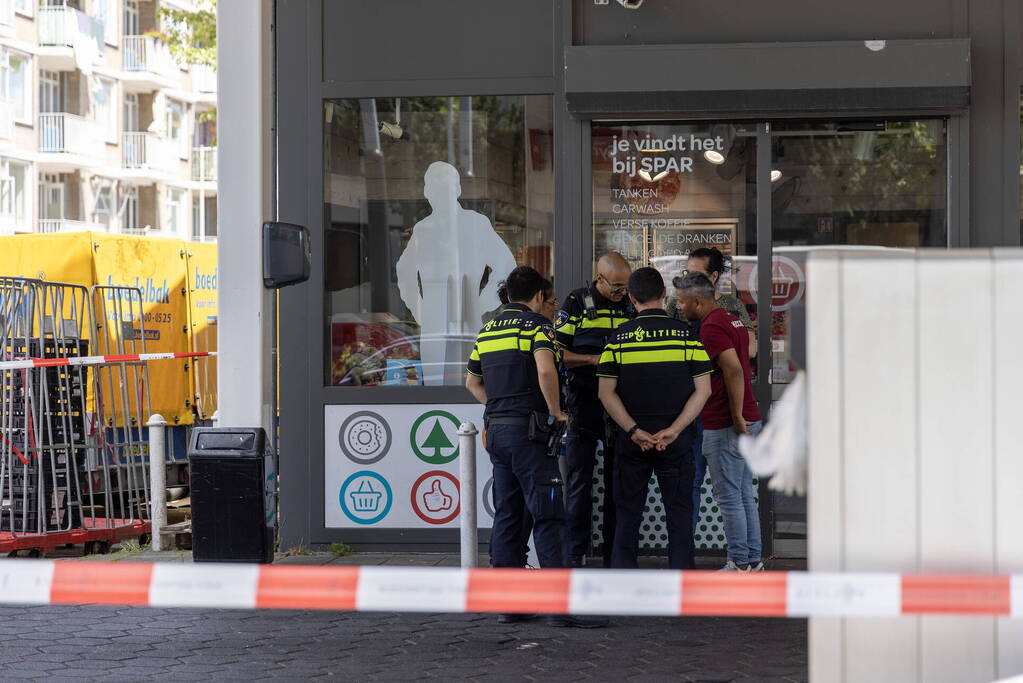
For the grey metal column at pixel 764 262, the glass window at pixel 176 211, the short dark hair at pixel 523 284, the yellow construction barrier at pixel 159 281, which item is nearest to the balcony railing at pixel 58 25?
the glass window at pixel 176 211

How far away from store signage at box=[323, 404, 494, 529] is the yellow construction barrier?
589 centimetres

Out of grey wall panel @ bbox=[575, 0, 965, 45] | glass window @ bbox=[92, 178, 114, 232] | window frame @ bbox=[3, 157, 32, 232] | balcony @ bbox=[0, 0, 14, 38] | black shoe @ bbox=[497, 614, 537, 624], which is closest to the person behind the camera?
black shoe @ bbox=[497, 614, 537, 624]

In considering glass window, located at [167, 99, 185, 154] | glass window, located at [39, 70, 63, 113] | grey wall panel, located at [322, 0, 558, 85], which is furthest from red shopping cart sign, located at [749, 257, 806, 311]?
glass window, located at [167, 99, 185, 154]

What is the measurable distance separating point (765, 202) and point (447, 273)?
2113 mm

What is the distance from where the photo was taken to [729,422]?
803cm

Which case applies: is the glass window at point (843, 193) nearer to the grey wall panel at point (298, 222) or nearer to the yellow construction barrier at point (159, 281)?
the grey wall panel at point (298, 222)

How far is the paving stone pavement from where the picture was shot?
19.9ft

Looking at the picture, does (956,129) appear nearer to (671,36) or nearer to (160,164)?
(671,36)

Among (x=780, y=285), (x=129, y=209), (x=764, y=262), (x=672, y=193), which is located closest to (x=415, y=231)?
(x=672, y=193)

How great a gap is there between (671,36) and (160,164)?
42.9 metres

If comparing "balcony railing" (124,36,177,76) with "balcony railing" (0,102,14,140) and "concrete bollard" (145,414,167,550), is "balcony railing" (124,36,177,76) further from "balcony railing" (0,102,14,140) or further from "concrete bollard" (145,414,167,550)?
"concrete bollard" (145,414,167,550)

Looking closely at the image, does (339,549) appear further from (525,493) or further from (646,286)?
(646,286)

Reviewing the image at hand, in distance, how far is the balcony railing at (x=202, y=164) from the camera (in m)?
52.1

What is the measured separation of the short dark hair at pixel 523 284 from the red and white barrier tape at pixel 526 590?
327 centimetres
